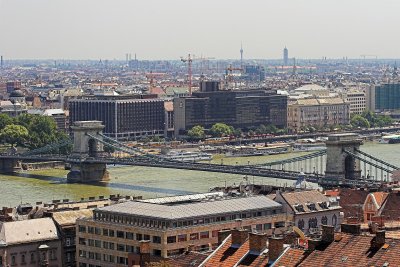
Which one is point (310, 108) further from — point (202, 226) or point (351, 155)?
point (202, 226)

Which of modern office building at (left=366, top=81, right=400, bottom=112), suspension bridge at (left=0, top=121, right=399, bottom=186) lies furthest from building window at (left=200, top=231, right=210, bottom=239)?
modern office building at (left=366, top=81, right=400, bottom=112)

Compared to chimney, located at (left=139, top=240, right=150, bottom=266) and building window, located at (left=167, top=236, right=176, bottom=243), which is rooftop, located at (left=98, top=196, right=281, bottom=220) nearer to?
building window, located at (left=167, top=236, right=176, bottom=243)

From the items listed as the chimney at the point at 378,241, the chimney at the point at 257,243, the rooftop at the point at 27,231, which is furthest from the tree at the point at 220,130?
the chimney at the point at 378,241

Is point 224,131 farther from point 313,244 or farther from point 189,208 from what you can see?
point 313,244

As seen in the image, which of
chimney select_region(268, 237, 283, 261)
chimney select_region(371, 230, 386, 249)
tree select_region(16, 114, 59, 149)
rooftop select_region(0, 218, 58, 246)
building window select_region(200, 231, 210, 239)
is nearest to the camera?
chimney select_region(371, 230, 386, 249)

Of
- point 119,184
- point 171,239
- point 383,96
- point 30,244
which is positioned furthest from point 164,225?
point 383,96

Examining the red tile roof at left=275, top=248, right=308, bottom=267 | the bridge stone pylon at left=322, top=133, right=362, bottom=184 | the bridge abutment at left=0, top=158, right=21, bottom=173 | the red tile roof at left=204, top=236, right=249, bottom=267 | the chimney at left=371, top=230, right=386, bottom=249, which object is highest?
the chimney at left=371, top=230, right=386, bottom=249
